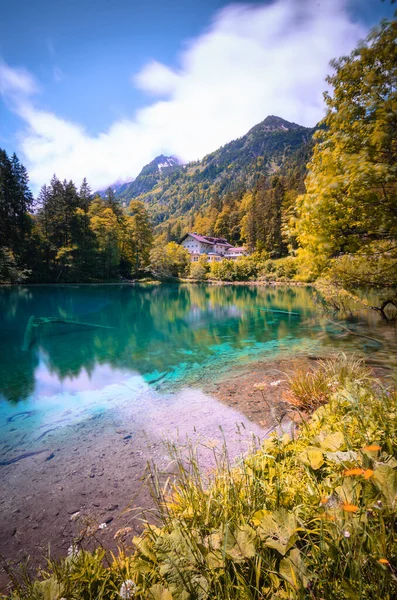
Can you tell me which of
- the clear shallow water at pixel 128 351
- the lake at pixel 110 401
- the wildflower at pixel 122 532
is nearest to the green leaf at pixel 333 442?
the lake at pixel 110 401

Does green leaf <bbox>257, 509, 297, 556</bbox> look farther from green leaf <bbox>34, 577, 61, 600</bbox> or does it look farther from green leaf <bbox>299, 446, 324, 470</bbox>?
green leaf <bbox>34, 577, 61, 600</bbox>

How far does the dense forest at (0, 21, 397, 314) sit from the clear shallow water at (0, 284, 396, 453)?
278 centimetres

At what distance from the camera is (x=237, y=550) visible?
154 centimetres

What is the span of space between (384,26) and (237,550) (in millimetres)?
6203

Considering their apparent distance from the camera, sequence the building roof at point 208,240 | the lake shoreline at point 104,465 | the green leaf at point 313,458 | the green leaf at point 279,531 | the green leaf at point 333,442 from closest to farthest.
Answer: the green leaf at point 279,531 → the green leaf at point 313,458 → the green leaf at point 333,442 → the lake shoreline at point 104,465 → the building roof at point 208,240

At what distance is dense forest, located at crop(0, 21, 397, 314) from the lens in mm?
3719

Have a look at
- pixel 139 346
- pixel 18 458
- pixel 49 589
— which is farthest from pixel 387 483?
pixel 139 346

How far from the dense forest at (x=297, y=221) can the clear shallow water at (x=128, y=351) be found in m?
2.78

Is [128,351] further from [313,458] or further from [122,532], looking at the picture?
[313,458]

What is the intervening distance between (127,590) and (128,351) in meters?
11.6

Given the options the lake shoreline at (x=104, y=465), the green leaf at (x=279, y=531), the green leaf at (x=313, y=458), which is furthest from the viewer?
the lake shoreline at (x=104, y=465)

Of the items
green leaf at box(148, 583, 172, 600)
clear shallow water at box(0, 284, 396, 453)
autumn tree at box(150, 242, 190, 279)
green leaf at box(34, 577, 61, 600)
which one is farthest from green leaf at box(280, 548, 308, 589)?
autumn tree at box(150, 242, 190, 279)

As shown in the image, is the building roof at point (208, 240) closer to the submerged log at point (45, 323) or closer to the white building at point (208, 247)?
the white building at point (208, 247)

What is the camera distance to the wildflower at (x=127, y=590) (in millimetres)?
1557
